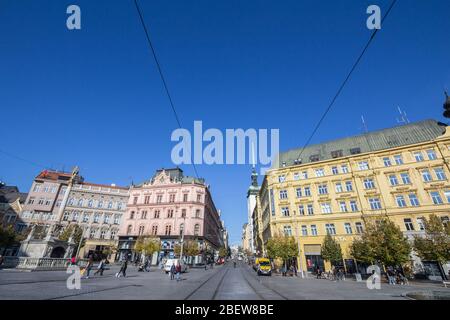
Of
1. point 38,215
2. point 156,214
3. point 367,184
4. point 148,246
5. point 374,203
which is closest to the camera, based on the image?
point 374,203

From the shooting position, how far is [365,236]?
24.5m

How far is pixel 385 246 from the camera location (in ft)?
72.7

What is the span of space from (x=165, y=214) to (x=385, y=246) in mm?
43198

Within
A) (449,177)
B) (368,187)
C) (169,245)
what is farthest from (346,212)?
(169,245)

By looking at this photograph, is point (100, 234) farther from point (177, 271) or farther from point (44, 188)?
point (177, 271)

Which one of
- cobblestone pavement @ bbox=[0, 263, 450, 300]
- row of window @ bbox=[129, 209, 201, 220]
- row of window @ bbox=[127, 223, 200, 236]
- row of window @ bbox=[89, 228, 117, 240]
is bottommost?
cobblestone pavement @ bbox=[0, 263, 450, 300]

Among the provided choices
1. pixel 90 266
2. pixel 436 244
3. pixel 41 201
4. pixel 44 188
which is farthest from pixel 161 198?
pixel 436 244

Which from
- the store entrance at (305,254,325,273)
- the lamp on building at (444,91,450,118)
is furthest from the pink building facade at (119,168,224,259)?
the lamp on building at (444,91,450,118)

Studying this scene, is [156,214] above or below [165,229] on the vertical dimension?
above

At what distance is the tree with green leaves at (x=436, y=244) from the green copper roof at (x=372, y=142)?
49.4 ft

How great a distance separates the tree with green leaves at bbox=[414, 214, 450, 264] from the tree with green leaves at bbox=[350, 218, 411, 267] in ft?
4.15

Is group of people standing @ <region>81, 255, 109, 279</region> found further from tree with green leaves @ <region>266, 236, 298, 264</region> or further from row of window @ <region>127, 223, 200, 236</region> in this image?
row of window @ <region>127, 223, 200, 236</region>

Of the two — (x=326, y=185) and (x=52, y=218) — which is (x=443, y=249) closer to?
(x=326, y=185)

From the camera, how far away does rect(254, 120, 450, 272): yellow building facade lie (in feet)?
95.5
